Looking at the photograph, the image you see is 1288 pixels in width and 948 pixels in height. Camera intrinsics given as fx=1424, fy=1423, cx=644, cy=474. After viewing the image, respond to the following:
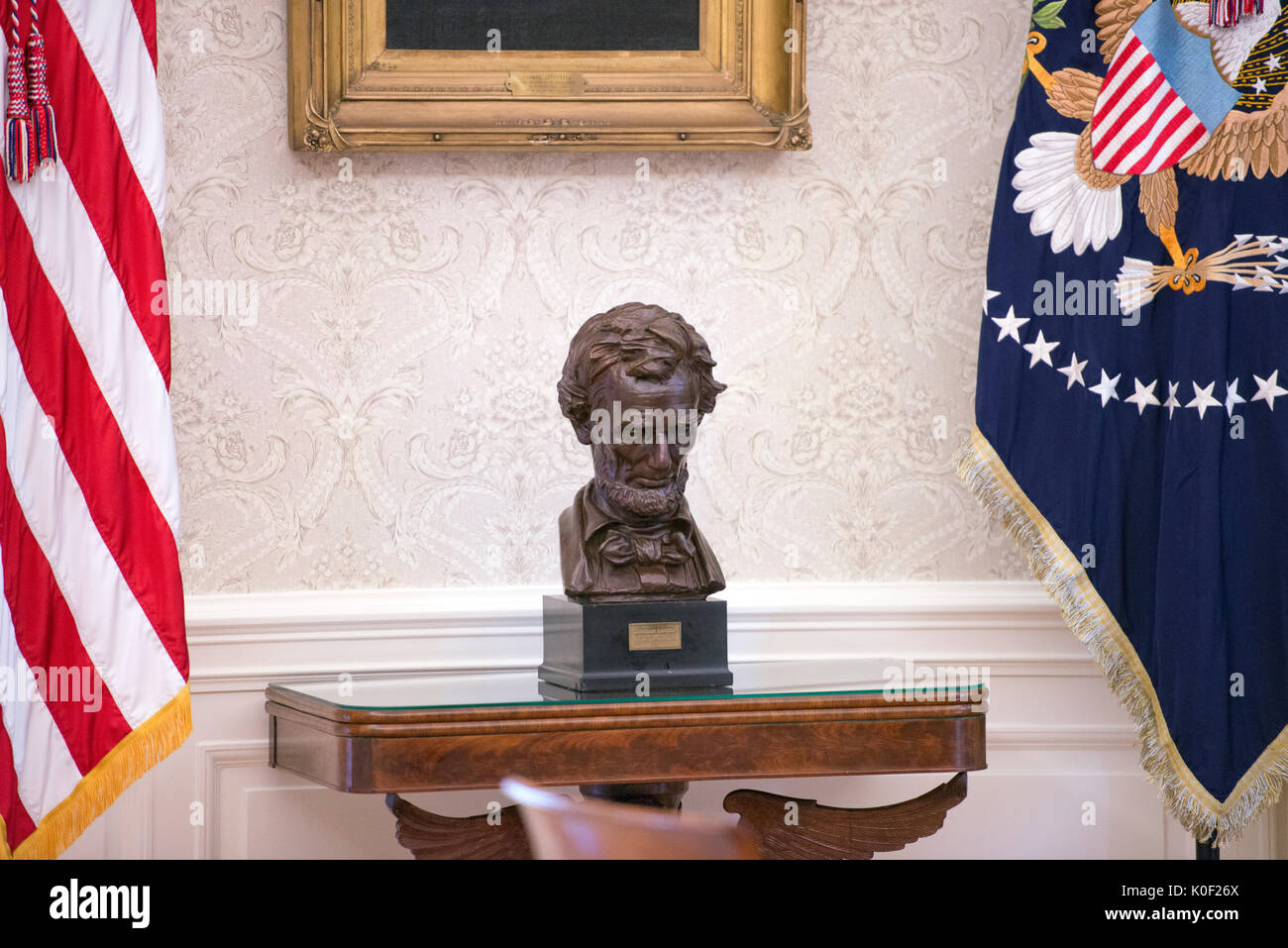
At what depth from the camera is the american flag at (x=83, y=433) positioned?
2855 millimetres

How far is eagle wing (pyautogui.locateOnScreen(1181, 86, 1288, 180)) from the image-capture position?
322cm

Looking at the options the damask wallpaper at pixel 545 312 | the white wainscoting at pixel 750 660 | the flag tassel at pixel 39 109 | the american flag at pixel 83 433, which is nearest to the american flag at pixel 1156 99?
the damask wallpaper at pixel 545 312

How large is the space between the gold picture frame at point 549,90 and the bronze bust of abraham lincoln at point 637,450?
2.41 ft

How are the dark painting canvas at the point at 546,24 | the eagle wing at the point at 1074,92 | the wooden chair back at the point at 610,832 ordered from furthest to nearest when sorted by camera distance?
the dark painting canvas at the point at 546,24, the eagle wing at the point at 1074,92, the wooden chair back at the point at 610,832

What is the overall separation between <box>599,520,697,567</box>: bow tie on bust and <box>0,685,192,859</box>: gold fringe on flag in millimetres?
946

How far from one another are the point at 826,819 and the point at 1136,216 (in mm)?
1570

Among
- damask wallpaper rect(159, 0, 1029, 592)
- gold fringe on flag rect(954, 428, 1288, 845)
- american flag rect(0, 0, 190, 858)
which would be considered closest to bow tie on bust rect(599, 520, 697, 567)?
damask wallpaper rect(159, 0, 1029, 592)

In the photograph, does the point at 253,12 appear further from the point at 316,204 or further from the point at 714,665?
the point at 714,665

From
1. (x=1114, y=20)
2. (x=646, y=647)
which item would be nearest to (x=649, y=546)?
(x=646, y=647)

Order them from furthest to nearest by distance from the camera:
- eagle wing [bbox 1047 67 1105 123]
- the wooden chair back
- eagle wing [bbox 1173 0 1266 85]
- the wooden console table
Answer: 1. eagle wing [bbox 1047 67 1105 123]
2. eagle wing [bbox 1173 0 1266 85]
3. the wooden console table
4. the wooden chair back

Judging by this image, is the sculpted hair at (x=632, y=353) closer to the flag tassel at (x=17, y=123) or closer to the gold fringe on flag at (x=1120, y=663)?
the gold fringe on flag at (x=1120, y=663)

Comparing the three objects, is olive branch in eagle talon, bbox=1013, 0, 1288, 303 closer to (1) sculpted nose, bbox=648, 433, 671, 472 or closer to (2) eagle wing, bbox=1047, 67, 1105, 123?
(2) eagle wing, bbox=1047, 67, 1105, 123

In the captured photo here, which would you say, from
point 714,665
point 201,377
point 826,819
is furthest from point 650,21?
point 826,819

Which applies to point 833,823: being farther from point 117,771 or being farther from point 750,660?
point 117,771
